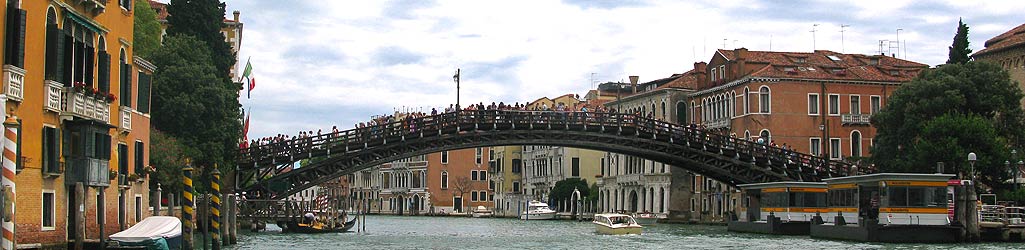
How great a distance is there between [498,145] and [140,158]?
1457cm

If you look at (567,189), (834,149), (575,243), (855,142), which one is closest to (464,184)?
(567,189)

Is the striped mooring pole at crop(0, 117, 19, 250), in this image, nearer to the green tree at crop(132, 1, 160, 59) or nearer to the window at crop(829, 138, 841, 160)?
Answer: the green tree at crop(132, 1, 160, 59)

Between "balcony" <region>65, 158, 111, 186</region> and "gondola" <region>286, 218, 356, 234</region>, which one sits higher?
"balcony" <region>65, 158, 111, 186</region>

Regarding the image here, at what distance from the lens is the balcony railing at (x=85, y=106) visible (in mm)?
18781

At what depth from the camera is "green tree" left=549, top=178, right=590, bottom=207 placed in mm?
71625

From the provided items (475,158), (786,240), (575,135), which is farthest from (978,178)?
(475,158)

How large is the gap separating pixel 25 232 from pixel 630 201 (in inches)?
1903

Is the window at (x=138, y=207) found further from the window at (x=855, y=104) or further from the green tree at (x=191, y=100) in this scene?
the window at (x=855, y=104)

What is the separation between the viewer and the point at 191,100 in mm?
35000

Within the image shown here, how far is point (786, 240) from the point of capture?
34.2 m

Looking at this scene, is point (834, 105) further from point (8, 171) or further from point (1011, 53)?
point (8, 171)

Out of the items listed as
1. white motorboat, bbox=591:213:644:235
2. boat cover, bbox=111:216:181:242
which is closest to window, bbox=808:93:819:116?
white motorboat, bbox=591:213:644:235

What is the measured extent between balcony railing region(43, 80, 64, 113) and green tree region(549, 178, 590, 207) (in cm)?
5402

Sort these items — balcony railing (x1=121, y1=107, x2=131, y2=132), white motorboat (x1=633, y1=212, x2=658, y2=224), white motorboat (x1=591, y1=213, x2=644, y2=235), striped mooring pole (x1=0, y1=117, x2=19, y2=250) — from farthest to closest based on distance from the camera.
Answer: white motorboat (x1=633, y1=212, x2=658, y2=224), white motorboat (x1=591, y1=213, x2=644, y2=235), balcony railing (x1=121, y1=107, x2=131, y2=132), striped mooring pole (x1=0, y1=117, x2=19, y2=250)
